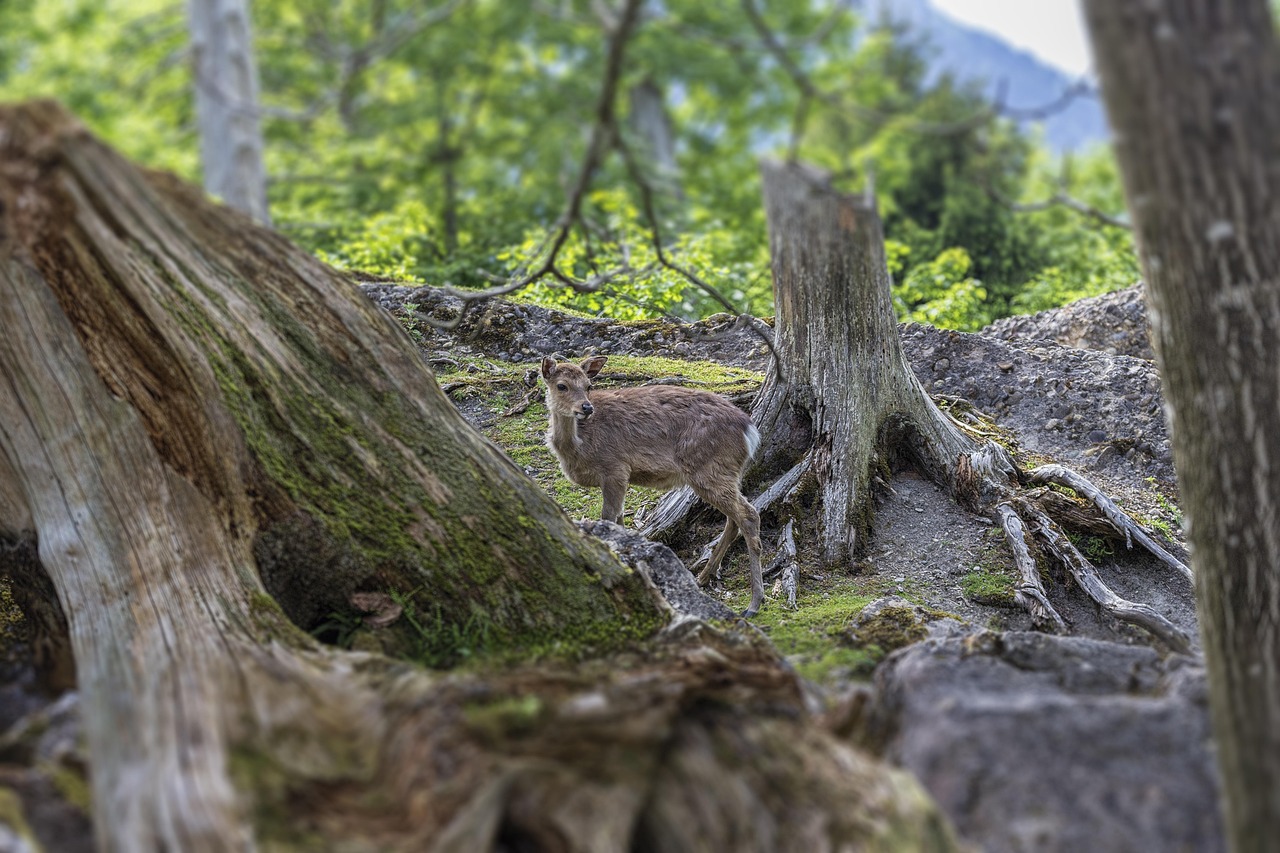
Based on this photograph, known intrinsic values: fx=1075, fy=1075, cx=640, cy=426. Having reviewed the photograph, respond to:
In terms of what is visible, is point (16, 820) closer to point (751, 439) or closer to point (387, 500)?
point (387, 500)

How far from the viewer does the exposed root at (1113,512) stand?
760cm

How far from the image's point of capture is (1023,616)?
6867mm

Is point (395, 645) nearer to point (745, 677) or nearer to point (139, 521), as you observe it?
point (139, 521)

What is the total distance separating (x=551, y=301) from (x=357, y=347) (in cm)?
782

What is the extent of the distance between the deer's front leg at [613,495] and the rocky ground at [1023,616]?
1461 mm

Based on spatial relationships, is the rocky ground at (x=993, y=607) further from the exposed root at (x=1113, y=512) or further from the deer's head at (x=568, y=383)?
the deer's head at (x=568, y=383)

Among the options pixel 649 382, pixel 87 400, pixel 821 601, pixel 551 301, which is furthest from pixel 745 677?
pixel 551 301

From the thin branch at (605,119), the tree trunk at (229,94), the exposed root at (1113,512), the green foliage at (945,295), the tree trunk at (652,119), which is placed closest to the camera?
the thin branch at (605,119)

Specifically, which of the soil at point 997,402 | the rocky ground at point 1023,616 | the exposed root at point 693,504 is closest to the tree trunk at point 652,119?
the soil at point 997,402

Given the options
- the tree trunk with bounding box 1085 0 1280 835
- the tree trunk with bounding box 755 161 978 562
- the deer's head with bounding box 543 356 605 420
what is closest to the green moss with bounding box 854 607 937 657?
the tree trunk with bounding box 1085 0 1280 835

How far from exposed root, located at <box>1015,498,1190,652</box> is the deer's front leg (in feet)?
9.40

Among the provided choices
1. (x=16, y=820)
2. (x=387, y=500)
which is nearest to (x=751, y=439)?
(x=387, y=500)

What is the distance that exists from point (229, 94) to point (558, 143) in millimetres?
9236

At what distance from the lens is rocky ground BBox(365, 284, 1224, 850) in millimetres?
3113
